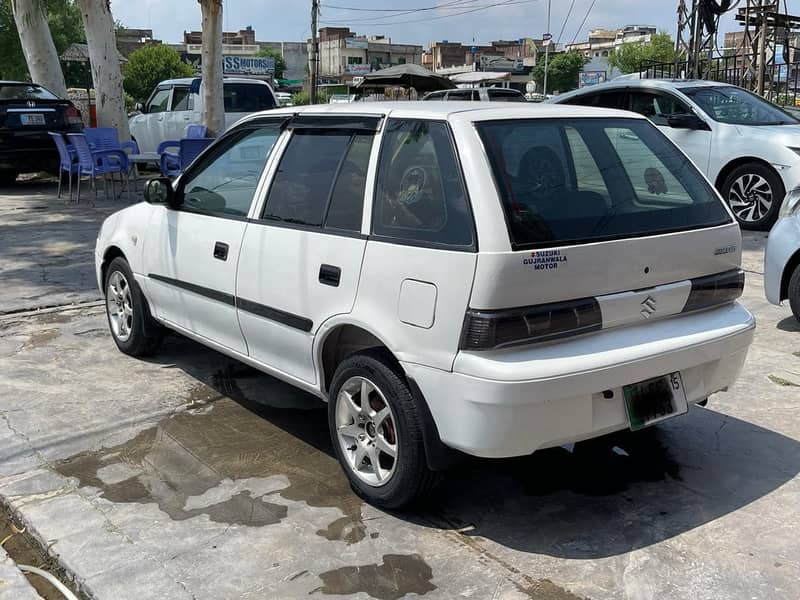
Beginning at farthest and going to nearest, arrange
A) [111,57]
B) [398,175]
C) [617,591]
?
[111,57] < [398,175] < [617,591]

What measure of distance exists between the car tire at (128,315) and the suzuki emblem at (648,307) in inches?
125

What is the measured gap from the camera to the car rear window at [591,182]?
10.6 ft

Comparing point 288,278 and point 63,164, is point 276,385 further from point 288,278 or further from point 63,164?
point 63,164

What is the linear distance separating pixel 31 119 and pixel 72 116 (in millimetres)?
754

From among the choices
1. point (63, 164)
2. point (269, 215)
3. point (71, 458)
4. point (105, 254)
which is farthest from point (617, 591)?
point (63, 164)

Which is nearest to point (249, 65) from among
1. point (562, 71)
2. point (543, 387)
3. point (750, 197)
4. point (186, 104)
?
point (562, 71)

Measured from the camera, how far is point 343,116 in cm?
389

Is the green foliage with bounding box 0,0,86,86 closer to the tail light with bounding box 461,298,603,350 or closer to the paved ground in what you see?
the paved ground

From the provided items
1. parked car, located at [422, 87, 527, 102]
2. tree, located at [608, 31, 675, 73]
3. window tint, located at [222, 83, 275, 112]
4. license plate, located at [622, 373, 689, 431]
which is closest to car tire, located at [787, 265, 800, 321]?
license plate, located at [622, 373, 689, 431]

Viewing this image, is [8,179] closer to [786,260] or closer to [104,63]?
[104,63]

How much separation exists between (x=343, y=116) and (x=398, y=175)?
0.56m

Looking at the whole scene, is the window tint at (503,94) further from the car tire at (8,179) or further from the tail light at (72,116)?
the car tire at (8,179)

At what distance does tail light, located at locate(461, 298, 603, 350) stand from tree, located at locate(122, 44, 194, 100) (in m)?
54.3

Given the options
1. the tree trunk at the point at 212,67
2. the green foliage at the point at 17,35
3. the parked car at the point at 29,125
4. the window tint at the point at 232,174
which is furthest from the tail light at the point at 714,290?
the green foliage at the point at 17,35
